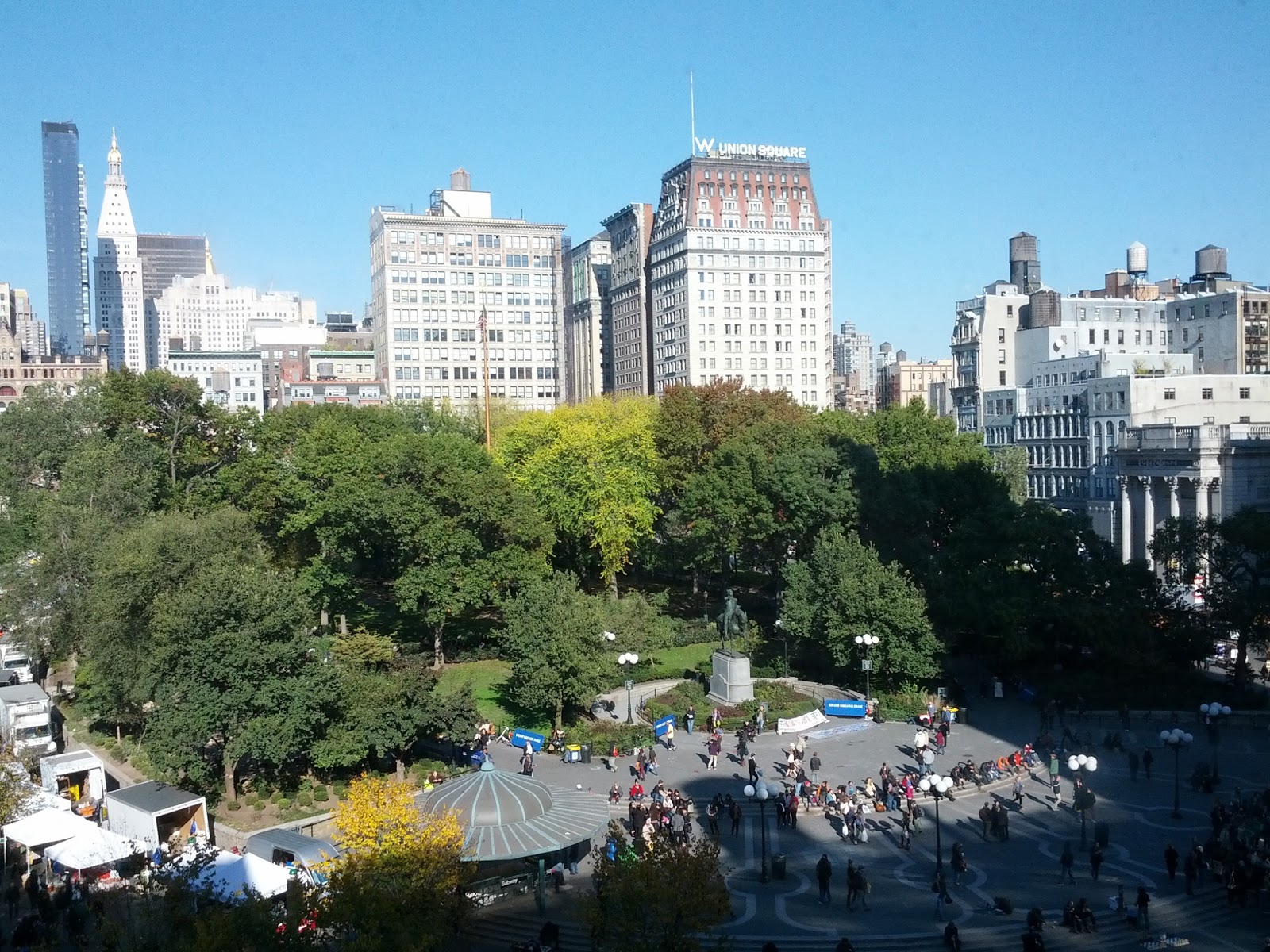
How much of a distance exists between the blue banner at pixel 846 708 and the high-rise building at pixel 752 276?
9486 centimetres

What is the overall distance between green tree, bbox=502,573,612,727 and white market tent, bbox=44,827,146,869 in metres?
17.0

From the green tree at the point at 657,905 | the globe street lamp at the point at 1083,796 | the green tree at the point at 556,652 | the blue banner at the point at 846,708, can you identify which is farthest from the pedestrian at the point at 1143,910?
the green tree at the point at 556,652

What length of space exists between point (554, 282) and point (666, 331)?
20526 millimetres

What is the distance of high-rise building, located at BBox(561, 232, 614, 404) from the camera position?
591 feet

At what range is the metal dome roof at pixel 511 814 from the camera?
95.0 feet

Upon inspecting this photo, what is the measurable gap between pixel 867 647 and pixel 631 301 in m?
119

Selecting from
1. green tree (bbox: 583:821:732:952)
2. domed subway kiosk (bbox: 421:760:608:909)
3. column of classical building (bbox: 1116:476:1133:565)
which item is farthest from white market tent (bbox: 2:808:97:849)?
column of classical building (bbox: 1116:476:1133:565)

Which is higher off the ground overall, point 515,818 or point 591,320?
point 591,320

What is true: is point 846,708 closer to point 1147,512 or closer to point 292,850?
point 292,850

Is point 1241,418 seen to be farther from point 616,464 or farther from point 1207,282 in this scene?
point 616,464

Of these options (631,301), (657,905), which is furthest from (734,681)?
(631,301)

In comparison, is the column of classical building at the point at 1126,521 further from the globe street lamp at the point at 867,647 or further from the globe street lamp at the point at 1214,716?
the globe street lamp at the point at 1214,716

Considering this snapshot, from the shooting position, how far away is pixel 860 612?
48344 mm

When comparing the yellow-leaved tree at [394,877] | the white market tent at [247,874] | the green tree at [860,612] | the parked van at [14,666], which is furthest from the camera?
the parked van at [14,666]
